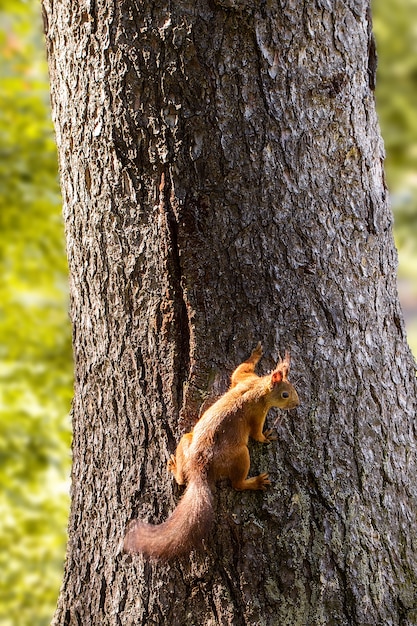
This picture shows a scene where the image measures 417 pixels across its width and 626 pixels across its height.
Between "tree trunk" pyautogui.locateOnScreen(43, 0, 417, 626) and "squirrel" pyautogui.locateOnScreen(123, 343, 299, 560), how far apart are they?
1.6 inches

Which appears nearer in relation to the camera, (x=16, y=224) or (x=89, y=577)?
(x=89, y=577)

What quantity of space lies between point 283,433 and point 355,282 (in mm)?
495

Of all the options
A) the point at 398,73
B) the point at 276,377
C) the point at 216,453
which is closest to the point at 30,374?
the point at 216,453

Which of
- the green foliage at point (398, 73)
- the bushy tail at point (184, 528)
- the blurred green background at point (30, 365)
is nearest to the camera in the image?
the bushy tail at point (184, 528)

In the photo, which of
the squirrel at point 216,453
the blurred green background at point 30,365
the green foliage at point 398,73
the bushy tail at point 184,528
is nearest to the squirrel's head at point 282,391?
the squirrel at point 216,453

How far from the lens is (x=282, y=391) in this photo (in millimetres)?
1844

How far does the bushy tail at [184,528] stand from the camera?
71.6 inches

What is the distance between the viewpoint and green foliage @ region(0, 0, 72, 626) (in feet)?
13.9

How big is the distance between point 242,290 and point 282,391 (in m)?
0.30

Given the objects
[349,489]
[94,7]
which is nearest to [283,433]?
[349,489]

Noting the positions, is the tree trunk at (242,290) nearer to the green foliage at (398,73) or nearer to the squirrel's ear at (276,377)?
the squirrel's ear at (276,377)

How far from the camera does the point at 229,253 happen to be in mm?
1911

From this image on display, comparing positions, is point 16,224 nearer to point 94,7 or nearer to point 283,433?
point 94,7

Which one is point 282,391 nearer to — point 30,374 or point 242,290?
point 242,290
